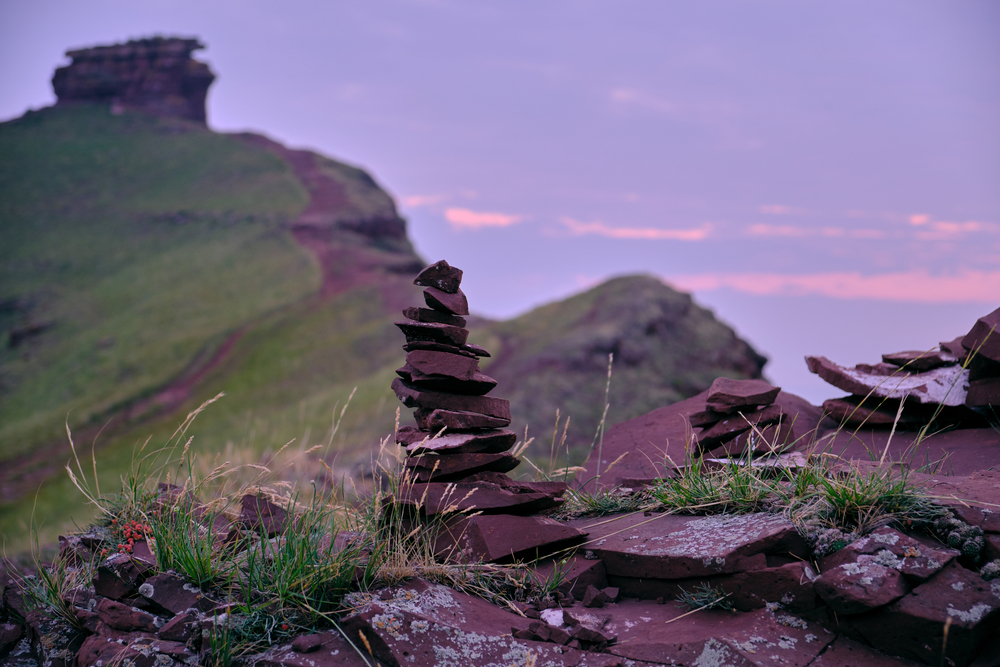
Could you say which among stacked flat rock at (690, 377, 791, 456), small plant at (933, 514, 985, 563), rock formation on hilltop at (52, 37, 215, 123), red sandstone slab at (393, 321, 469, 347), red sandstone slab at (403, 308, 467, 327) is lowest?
small plant at (933, 514, 985, 563)

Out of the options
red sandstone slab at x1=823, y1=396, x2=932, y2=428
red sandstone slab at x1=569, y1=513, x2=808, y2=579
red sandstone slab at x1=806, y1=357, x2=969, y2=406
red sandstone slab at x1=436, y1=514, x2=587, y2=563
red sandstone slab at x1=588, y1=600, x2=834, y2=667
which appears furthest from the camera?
red sandstone slab at x1=823, y1=396, x2=932, y2=428

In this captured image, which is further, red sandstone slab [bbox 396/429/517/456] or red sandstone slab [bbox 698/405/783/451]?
red sandstone slab [bbox 698/405/783/451]

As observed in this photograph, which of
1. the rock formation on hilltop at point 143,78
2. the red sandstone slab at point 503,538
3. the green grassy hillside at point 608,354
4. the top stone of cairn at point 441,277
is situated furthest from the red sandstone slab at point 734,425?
the rock formation on hilltop at point 143,78

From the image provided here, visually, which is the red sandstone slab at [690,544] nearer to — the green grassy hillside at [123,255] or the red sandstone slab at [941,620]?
the red sandstone slab at [941,620]

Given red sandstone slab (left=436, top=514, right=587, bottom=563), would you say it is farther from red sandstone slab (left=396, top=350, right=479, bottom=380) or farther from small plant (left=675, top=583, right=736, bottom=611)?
red sandstone slab (left=396, top=350, right=479, bottom=380)

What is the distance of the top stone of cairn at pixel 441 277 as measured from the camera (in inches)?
215

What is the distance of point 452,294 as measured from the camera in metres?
5.60

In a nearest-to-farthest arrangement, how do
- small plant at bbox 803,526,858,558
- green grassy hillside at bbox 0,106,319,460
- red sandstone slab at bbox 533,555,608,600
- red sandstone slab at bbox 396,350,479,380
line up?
small plant at bbox 803,526,858,558 < red sandstone slab at bbox 533,555,608,600 < red sandstone slab at bbox 396,350,479,380 < green grassy hillside at bbox 0,106,319,460

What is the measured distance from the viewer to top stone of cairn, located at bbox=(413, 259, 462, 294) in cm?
545

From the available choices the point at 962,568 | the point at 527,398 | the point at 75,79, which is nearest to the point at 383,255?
the point at 527,398

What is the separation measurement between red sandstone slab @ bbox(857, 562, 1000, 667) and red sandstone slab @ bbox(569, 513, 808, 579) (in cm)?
67

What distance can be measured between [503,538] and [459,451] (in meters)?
0.81

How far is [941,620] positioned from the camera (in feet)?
11.3

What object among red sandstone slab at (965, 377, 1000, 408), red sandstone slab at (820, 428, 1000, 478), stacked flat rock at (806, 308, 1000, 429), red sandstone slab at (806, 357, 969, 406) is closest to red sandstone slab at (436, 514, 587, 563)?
red sandstone slab at (820, 428, 1000, 478)
